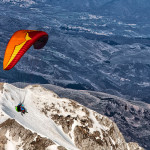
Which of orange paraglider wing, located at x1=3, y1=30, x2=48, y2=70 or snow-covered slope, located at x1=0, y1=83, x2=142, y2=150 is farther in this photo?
orange paraglider wing, located at x1=3, y1=30, x2=48, y2=70

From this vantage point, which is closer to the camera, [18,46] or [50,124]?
[18,46]

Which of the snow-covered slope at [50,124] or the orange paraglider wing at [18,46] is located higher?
the orange paraglider wing at [18,46]

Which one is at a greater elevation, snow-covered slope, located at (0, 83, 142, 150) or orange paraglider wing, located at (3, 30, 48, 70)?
orange paraglider wing, located at (3, 30, 48, 70)

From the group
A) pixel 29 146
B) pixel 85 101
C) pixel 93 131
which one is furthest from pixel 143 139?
pixel 29 146

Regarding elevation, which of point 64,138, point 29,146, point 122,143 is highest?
point 29,146

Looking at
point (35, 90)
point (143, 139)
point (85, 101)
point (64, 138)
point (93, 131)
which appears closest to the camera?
point (64, 138)

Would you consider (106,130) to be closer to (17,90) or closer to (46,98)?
(46,98)

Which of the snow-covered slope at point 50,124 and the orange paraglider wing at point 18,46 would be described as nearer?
the snow-covered slope at point 50,124

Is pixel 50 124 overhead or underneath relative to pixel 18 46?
underneath
